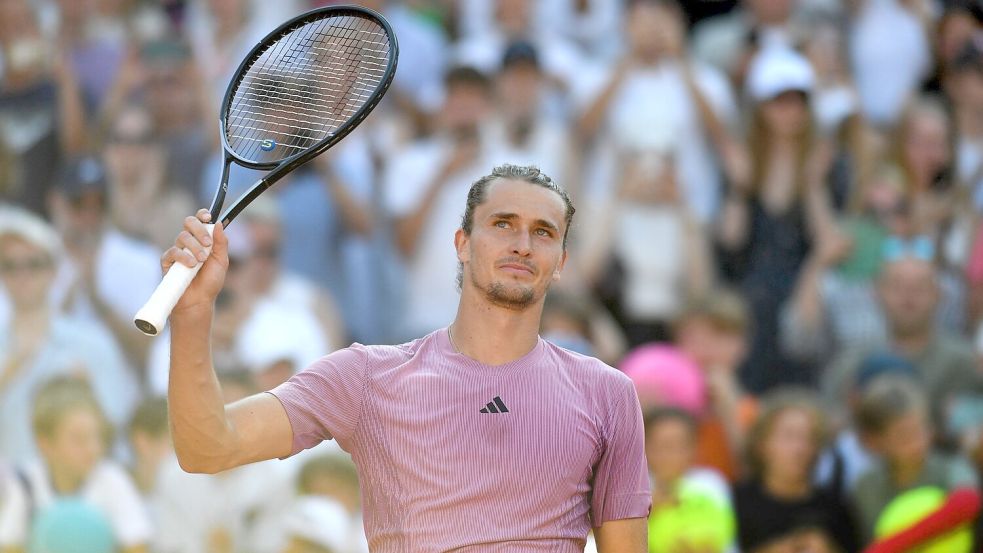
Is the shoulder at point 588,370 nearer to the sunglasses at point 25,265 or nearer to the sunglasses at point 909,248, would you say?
the sunglasses at point 25,265

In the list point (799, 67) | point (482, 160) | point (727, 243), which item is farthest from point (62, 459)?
point (799, 67)

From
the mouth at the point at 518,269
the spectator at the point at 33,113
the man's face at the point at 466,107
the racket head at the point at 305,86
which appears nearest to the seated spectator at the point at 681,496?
the man's face at the point at 466,107

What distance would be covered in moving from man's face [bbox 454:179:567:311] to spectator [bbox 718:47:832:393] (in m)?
4.71

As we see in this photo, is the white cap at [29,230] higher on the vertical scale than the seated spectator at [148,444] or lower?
higher

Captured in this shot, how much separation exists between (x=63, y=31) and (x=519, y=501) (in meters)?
6.26

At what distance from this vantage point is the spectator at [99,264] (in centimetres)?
784

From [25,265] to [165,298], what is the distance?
4753 mm

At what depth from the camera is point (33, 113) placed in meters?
8.41

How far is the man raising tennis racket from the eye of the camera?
334 centimetres

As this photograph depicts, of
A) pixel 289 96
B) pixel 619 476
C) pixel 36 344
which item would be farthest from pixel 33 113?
pixel 619 476

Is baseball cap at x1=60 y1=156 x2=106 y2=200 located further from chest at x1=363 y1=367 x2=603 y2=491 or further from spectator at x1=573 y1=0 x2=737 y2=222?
chest at x1=363 y1=367 x2=603 y2=491

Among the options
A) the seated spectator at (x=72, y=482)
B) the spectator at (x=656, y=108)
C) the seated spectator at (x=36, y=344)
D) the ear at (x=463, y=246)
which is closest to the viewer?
the ear at (x=463, y=246)

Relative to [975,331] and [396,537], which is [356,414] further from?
[975,331]

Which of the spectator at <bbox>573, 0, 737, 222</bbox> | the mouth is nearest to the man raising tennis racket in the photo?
the mouth
